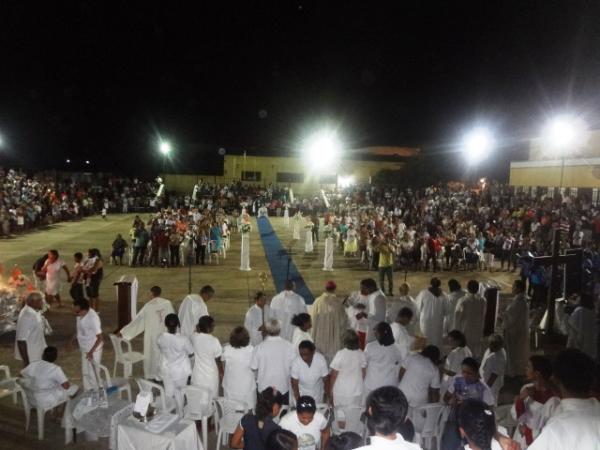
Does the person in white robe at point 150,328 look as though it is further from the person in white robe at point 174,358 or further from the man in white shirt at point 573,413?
the man in white shirt at point 573,413

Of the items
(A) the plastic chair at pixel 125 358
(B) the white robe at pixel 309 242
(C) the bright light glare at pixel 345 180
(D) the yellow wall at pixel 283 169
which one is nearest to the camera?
(A) the plastic chair at pixel 125 358

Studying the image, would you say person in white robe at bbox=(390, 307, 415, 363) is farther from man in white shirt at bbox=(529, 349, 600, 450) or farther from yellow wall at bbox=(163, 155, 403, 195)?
yellow wall at bbox=(163, 155, 403, 195)

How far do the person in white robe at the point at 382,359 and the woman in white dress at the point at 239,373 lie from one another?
1333 mm

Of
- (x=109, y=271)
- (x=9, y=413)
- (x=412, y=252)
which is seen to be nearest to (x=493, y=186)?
(x=412, y=252)

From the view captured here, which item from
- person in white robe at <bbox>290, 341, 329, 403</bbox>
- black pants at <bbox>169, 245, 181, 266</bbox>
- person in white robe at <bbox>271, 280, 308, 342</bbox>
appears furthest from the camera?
black pants at <bbox>169, 245, 181, 266</bbox>

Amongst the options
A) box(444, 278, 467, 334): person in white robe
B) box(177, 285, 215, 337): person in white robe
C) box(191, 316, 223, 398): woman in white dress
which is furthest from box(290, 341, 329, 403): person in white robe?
box(444, 278, 467, 334): person in white robe

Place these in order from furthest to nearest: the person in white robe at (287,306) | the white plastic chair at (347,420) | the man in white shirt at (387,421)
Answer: the person in white robe at (287,306), the white plastic chair at (347,420), the man in white shirt at (387,421)

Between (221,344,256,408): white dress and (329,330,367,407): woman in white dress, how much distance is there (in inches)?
36.3

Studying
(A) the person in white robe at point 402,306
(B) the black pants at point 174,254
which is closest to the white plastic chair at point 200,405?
(A) the person in white robe at point 402,306

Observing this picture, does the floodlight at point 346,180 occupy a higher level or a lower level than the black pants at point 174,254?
higher

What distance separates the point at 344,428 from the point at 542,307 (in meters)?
8.31

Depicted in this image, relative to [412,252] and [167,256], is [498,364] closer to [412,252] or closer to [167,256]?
[412,252]

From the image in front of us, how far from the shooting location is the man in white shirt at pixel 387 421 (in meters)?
2.94

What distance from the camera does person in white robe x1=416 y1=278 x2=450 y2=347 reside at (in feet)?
28.4
